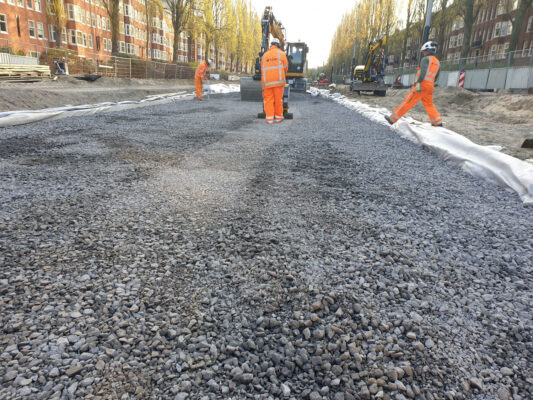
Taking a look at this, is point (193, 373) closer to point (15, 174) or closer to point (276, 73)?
point (15, 174)

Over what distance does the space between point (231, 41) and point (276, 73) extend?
165ft

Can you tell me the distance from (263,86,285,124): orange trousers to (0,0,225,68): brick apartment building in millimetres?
21122

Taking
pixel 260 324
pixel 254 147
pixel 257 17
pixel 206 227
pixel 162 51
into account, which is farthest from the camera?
pixel 257 17

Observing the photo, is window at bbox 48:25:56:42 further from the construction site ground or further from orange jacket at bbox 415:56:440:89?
orange jacket at bbox 415:56:440:89

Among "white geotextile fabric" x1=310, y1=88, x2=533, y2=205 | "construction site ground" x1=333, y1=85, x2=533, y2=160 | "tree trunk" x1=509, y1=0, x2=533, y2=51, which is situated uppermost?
"tree trunk" x1=509, y1=0, x2=533, y2=51

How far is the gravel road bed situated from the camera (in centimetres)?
138

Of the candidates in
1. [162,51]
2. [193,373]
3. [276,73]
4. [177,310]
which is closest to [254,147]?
[276,73]

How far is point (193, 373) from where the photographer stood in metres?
1.39

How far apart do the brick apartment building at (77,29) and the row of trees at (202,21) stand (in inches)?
74.2

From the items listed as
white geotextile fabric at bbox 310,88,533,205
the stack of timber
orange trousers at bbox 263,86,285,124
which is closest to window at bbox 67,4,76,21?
the stack of timber

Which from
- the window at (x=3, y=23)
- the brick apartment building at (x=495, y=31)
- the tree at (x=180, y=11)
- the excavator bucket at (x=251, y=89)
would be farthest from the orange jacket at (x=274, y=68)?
the brick apartment building at (x=495, y=31)

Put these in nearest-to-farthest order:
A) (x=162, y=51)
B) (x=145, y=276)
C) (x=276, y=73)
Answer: (x=145, y=276)
(x=276, y=73)
(x=162, y=51)

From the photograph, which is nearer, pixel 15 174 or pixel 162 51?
pixel 15 174

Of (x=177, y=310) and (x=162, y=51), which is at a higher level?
(x=162, y=51)
